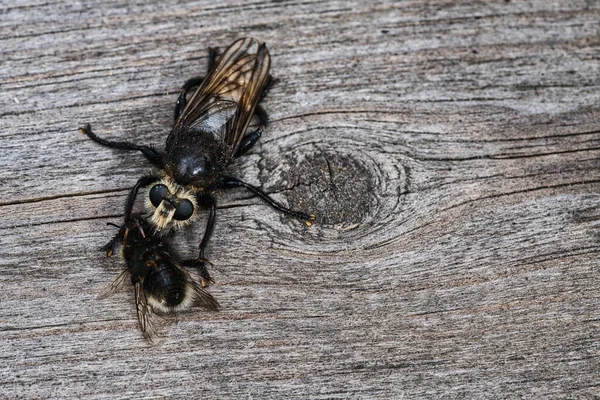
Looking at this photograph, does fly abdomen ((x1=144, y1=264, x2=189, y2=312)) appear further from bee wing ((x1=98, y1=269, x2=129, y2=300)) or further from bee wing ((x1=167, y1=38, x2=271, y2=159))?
bee wing ((x1=167, y1=38, x2=271, y2=159))

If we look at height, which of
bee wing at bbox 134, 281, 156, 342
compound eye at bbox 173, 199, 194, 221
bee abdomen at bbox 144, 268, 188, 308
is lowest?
bee wing at bbox 134, 281, 156, 342

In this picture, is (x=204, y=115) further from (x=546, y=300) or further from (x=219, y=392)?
(x=546, y=300)

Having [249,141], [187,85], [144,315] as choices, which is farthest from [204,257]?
[187,85]

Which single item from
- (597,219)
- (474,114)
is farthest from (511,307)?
(474,114)

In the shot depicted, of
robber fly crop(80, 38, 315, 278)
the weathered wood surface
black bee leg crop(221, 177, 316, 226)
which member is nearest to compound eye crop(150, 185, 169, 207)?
robber fly crop(80, 38, 315, 278)

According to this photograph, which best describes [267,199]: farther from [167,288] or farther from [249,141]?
[167,288]

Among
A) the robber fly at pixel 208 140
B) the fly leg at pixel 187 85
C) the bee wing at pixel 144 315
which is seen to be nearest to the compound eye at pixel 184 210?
the robber fly at pixel 208 140
